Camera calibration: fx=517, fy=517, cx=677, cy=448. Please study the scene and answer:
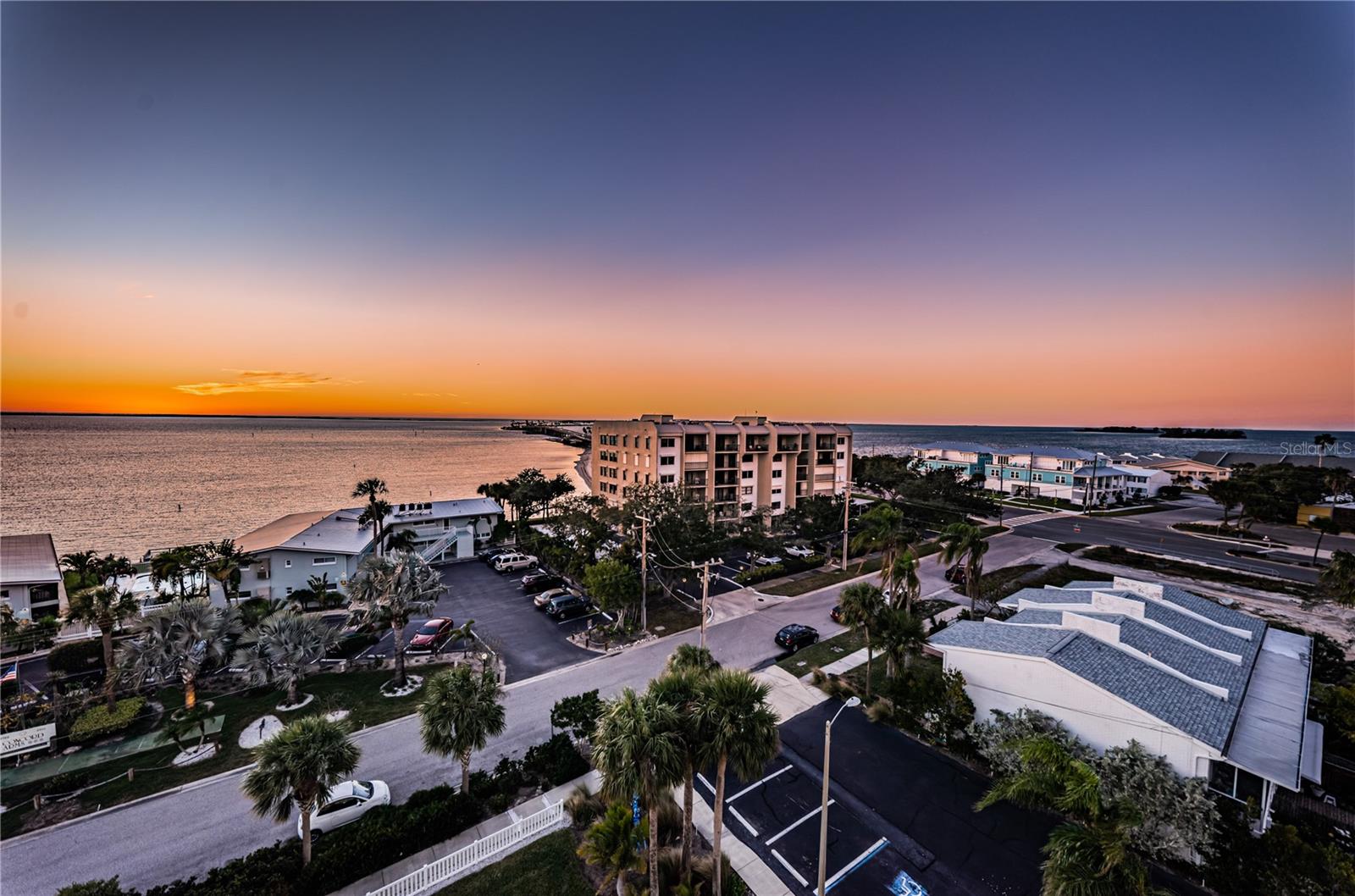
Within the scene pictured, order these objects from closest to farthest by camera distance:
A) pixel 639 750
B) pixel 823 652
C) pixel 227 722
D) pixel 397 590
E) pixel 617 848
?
pixel 639 750, pixel 617 848, pixel 227 722, pixel 397 590, pixel 823 652

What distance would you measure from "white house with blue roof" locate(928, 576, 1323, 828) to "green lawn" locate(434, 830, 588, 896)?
1608cm

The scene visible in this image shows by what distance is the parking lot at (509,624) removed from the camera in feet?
91.7

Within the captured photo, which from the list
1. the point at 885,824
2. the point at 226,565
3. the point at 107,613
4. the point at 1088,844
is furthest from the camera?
the point at 226,565

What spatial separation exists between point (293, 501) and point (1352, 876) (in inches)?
4359

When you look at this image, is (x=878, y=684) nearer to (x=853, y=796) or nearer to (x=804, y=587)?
(x=853, y=796)

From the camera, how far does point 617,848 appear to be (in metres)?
13.5

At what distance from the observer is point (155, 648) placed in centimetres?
2172

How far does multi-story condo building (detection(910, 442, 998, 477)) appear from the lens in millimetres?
90081

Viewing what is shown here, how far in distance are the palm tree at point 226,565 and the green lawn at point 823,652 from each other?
3313 cm

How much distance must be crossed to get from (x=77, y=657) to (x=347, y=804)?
74.3ft

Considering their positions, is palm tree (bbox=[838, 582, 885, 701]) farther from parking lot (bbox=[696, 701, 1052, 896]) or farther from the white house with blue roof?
parking lot (bbox=[696, 701, 1052, 896])

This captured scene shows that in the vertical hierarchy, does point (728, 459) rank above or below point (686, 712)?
above

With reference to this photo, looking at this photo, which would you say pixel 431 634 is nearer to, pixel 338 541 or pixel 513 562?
pixel 513 562

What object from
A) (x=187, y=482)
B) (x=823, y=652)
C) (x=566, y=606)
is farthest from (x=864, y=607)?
(x=187, y=482)
